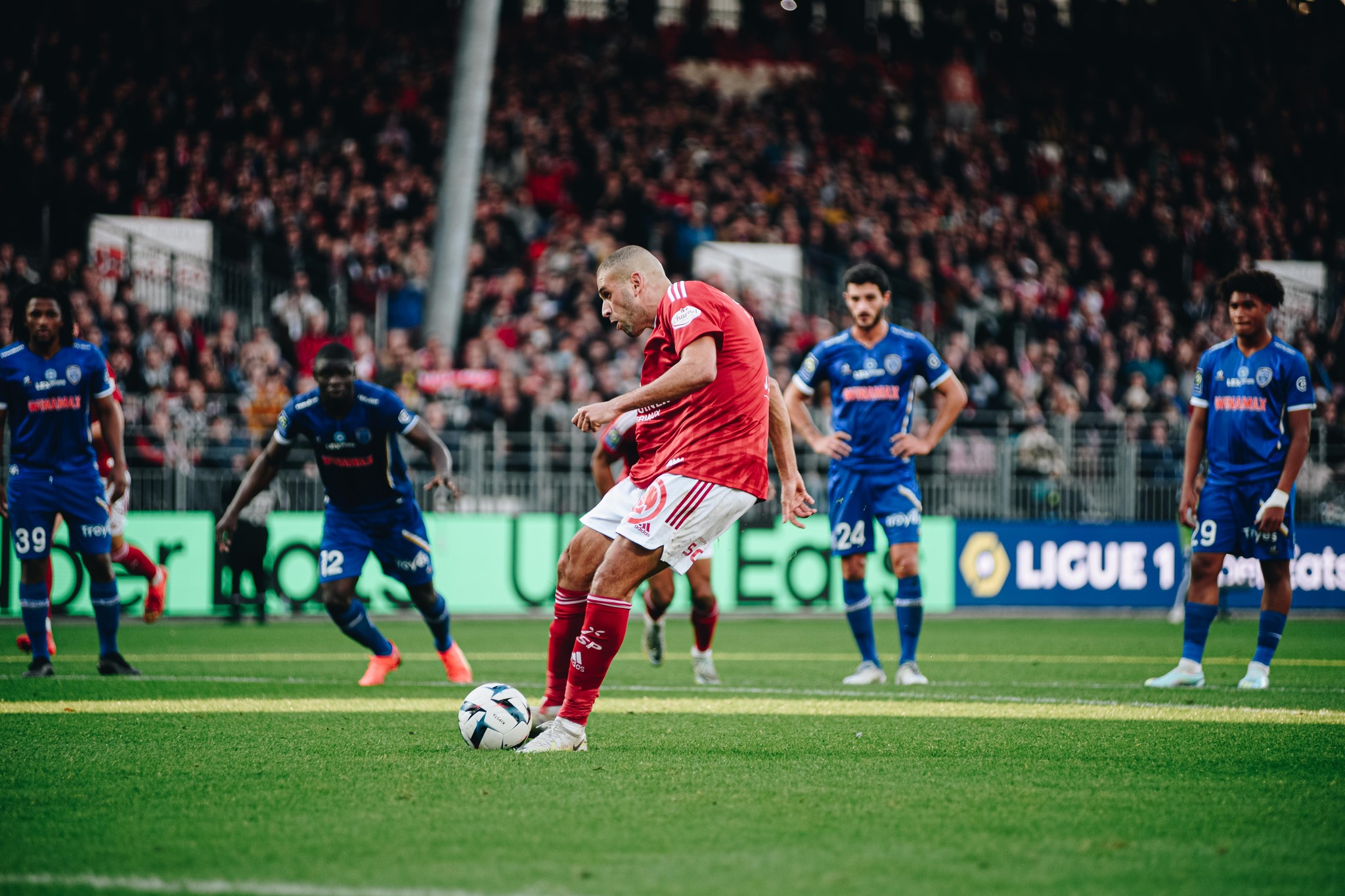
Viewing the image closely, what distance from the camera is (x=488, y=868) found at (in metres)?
3.95

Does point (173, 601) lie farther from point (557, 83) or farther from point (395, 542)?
point (557, 83)

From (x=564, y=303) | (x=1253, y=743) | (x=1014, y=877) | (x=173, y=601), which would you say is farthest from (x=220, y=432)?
(x=1014, y=877)

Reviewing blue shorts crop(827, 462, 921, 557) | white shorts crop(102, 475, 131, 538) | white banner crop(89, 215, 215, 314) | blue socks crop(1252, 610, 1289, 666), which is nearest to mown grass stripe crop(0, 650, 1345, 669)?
white shorts crop(102, 475, 131, 538)

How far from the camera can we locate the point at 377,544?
954 cm

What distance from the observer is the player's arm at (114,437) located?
30.5 feet

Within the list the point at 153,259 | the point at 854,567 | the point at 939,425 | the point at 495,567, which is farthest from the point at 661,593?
the point at 153,259

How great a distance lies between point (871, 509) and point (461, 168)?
13.8 metres

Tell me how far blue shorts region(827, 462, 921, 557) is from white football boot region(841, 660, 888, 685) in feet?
2.52

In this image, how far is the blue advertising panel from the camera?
61.9ft

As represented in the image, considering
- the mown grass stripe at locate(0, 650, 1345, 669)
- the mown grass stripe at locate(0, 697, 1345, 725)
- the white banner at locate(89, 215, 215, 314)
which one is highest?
the white banner at locate(89, 215, 215, 314)

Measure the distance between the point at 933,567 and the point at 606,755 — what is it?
13.1m

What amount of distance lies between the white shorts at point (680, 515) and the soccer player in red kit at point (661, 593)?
2560 millimetres

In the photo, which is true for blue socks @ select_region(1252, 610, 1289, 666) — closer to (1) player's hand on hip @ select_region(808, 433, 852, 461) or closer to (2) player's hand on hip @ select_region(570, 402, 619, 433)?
(1) player's hand on hip @ select_region(808, 433, 852, 461)

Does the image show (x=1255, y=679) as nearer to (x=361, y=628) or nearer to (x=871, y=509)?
(x=871, y=509)
